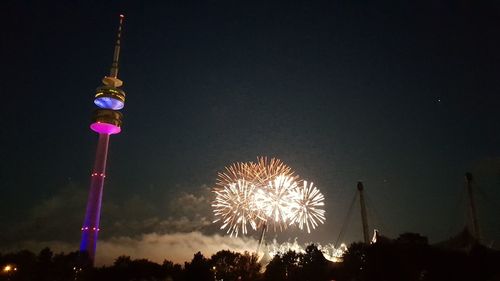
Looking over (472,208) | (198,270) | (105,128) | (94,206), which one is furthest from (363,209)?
(105,128)

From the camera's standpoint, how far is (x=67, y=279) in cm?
9669

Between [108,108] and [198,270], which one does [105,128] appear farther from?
[198,270]

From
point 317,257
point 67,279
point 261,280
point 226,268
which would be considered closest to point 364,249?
point 317,257

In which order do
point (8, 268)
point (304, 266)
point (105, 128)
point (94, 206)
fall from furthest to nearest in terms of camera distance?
point (105, 128) < point (94, 206) < point (8, 268) < point (304, 266)

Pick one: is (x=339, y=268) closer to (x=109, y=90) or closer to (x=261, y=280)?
(x=261, y=280)

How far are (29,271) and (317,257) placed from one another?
57.7 metres

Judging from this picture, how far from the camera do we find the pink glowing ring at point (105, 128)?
15338 centimetres

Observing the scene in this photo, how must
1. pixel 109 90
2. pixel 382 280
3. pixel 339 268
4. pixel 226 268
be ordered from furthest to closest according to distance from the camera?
pixel 109 90, pixel 226 268, pixel 339 268, pixel 382 280

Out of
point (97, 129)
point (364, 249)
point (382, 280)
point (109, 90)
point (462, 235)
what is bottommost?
point (382, 280)

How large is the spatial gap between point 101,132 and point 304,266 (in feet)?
324

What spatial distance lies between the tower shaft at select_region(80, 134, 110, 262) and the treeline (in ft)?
78.2

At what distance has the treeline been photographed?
211 feet

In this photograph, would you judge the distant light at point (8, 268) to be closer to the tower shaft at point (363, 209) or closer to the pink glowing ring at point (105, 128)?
the pink glowing ring at point (105, 128)

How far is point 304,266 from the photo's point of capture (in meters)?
79.8
